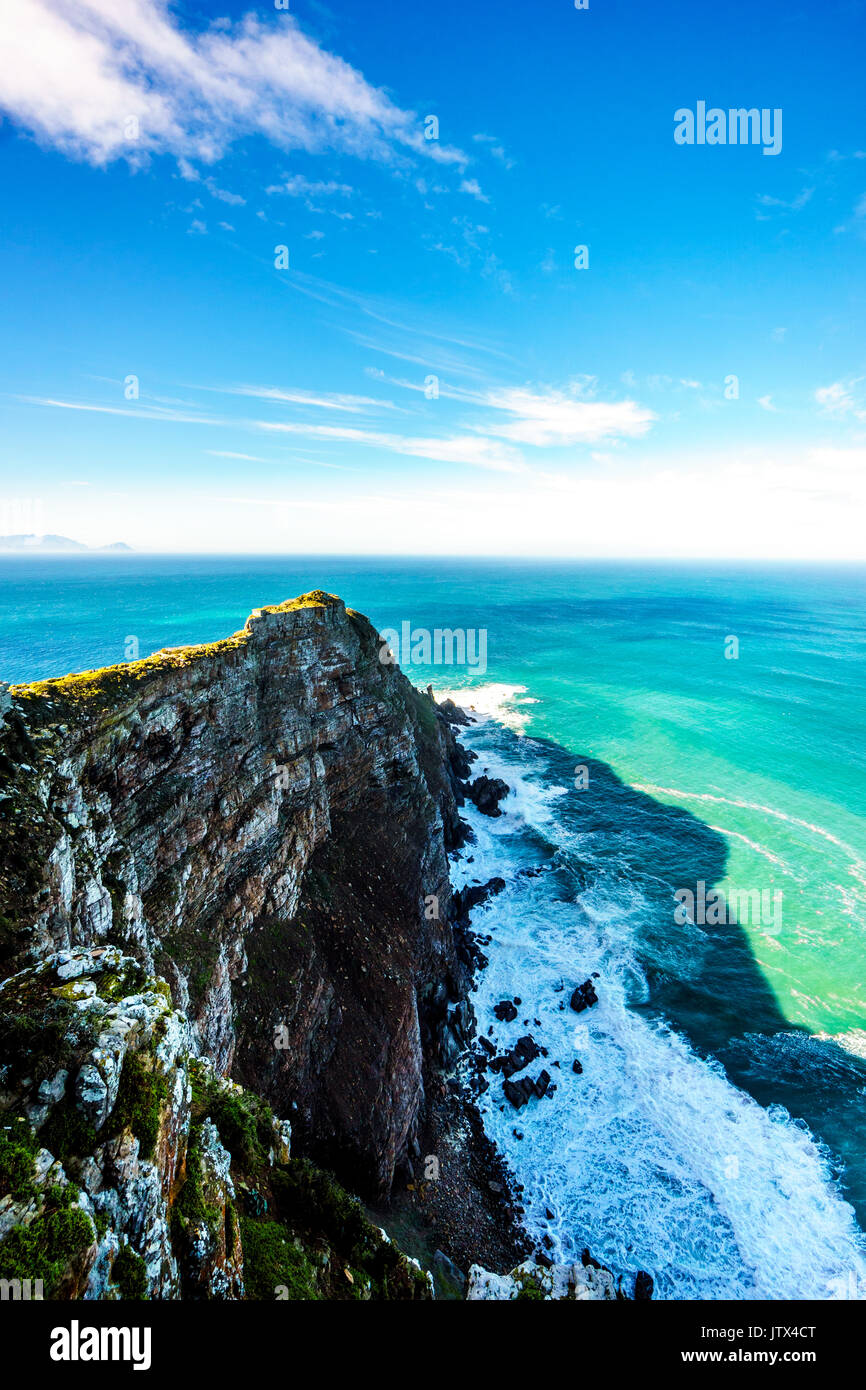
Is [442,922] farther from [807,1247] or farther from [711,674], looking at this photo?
[711,674]

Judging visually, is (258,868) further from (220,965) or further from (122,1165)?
(122,1165)

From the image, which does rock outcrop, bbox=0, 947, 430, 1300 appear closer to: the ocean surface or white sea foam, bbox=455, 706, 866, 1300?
white sea foam, bbox=455, 706, 866, 1300

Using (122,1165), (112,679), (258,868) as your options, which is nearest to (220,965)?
(258,868)

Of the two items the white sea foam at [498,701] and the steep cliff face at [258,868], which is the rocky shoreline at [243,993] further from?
the white sea foam at [498,701]

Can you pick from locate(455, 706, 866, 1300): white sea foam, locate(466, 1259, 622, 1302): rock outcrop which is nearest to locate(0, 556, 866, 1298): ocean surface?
locate(455, 706, 866, 1300): white sea foam

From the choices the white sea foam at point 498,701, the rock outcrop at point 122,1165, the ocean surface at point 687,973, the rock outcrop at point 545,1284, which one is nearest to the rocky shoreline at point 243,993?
the rock outcrop at point 122,1165
